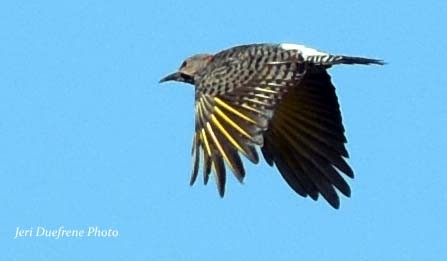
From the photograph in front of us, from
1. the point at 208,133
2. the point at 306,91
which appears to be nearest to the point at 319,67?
the point at 306,91

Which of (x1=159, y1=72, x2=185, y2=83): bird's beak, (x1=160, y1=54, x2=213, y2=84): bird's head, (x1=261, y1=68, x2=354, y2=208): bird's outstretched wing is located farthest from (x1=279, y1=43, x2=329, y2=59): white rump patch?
(x1=159, y1=72, x2=185, y2=83): bird's beak

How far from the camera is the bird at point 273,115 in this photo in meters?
18.7

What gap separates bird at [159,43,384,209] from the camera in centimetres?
1872

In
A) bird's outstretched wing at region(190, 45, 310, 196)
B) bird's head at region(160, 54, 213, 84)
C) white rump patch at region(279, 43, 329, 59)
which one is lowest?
bird's outstretched wing at region(190, 45, 310, 196)

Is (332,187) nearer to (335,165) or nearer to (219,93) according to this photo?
(335,165)

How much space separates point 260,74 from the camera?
1956 cm

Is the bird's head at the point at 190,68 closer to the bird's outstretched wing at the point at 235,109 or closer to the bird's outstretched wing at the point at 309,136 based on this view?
the bird's outstretched wing at the point at 309,136

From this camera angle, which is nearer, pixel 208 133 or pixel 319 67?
pixel 208 133

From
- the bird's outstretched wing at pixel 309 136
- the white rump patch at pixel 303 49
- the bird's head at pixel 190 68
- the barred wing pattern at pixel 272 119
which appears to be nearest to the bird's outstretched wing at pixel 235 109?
the barred wing pattern at pixel 272 119

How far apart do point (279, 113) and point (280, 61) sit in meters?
0.91

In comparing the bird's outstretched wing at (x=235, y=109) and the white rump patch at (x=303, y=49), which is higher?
the white rump patch at (x=303, y=49)

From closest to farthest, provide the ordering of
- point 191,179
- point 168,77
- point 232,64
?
point 191,179 → point 232,64 → point 168,77

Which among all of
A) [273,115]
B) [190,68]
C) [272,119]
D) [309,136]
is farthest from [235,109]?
[190,68]

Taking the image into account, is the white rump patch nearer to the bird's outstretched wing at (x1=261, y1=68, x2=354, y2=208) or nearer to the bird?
the bird
